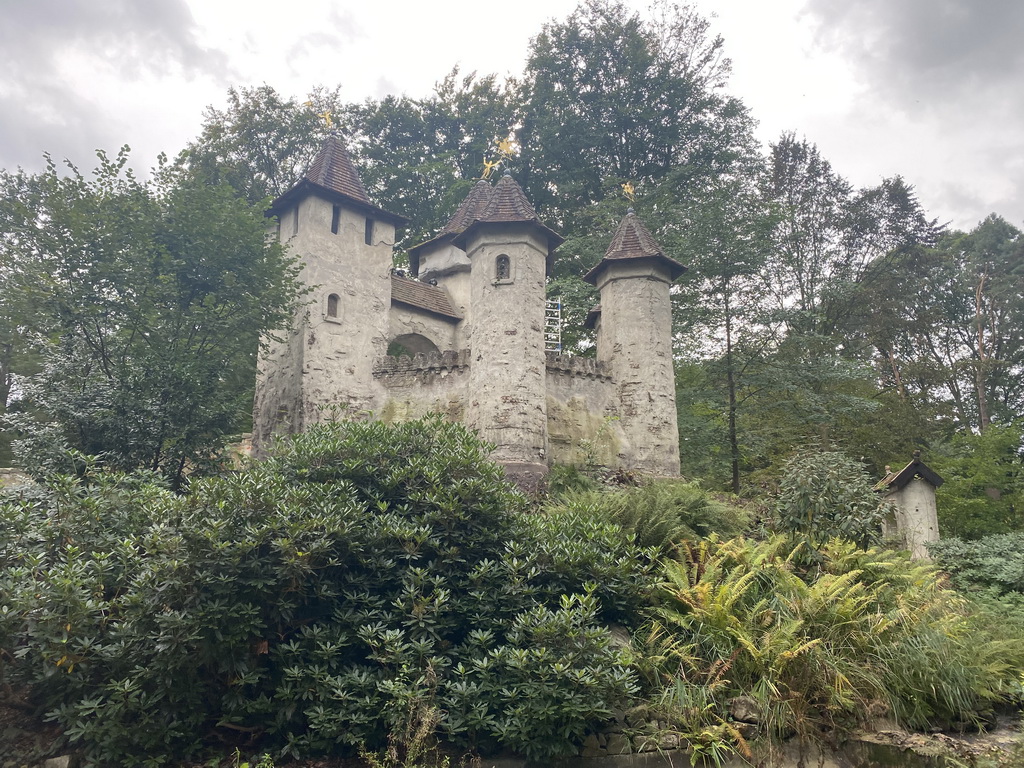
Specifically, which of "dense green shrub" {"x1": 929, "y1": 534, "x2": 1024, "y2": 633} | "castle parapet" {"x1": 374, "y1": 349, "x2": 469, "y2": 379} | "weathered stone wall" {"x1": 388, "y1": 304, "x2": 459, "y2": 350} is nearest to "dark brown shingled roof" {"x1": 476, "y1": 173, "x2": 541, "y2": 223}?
"castle parapet" {"x1": 374, "y1": 349, "x2": 469, "y2": 379}

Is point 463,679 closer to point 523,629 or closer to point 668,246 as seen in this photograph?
point 523,629

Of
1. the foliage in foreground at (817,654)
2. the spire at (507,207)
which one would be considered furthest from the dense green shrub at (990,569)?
the spire at (507,207)

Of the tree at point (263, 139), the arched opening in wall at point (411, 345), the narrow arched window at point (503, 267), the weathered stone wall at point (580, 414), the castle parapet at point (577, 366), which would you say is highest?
the tree at point (263, 139)

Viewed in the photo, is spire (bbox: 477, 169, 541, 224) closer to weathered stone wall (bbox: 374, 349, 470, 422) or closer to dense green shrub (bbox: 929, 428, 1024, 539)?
weathered stone wall (bbox: 374, 349, 470, 422)

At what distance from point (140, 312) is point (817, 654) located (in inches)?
527

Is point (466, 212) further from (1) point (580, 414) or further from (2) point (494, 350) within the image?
(1) point (580, 414)

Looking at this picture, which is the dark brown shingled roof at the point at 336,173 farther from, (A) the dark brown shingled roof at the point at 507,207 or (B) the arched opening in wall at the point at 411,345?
(B) the arched opening in wall at the point at 411,345

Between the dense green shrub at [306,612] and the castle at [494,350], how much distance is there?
691cm

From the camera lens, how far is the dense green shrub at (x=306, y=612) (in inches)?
259

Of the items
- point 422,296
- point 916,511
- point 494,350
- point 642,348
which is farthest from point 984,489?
point 422,296

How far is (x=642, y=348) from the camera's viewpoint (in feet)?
58.1

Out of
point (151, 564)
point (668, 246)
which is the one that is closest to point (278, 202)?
point (668, 246)

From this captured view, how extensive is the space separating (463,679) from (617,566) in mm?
2202

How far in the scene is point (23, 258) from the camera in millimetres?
16219
